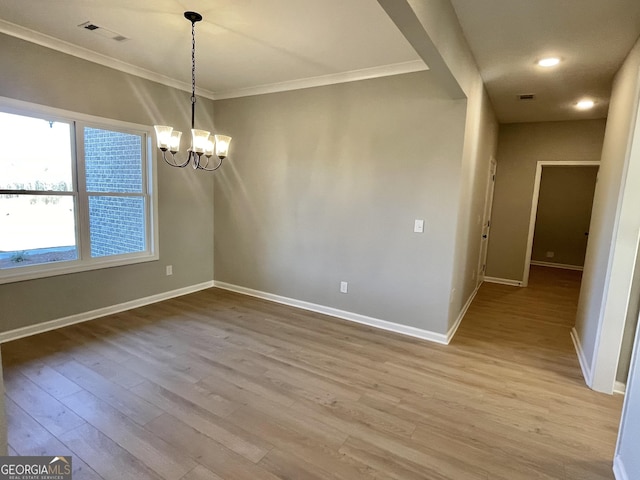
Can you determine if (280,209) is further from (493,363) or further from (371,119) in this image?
(493,363)

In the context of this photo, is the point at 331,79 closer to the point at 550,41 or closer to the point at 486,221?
the point at 550,41

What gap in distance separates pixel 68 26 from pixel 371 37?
2.48 m

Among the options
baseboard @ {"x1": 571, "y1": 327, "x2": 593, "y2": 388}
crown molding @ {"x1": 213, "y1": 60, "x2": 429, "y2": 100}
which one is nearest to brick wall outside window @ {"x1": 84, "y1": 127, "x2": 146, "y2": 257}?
crown molding @ {"x1": 213, "y1": 60, "x2": 429, "y2": 100}

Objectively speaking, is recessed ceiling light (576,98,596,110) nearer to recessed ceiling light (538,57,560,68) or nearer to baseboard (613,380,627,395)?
recessed ceiling light (538,57,560,68)

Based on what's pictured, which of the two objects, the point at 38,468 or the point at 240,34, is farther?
the point at 240,34

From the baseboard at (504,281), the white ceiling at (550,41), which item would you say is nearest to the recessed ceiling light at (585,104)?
the white ceiling at (550,41)

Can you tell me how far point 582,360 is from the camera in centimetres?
300

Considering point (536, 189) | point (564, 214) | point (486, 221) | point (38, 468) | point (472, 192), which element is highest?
point (536, 189)

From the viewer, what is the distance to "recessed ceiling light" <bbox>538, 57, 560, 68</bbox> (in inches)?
119

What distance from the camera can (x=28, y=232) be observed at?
10.2 feet

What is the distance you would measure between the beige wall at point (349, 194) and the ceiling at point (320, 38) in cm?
35

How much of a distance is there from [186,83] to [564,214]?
7.79 m

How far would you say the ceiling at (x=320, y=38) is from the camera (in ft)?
7.67

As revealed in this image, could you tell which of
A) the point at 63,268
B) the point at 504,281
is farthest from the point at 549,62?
the point at 63,268
